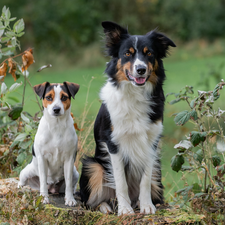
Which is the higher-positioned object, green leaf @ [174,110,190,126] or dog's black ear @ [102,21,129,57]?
dog's black ear @ [102,21,129,57]

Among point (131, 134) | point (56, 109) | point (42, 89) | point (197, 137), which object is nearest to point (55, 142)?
point (56, 109)

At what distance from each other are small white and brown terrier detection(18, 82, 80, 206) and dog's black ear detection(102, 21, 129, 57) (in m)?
0.49

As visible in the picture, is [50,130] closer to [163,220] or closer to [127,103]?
[127,103]

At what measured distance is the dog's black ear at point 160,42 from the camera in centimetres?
310

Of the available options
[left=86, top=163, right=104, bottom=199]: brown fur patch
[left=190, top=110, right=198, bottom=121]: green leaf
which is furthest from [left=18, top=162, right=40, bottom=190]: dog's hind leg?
A: [left=190, top=110, right=198, bottom=121]: green leaf

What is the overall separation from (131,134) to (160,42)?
90 cm

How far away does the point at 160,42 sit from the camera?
3.15 m

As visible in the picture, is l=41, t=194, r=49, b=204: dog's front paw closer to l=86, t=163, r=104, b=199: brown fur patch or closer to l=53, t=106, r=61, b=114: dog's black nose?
l=86, t=163, r=104, b=199: brown fur patch

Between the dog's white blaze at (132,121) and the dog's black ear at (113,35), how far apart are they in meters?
0.34

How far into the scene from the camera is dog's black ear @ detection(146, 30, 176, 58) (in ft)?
10.2

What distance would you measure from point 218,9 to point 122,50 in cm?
2175

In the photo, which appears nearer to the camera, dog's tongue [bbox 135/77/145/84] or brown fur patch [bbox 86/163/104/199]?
dog's tongue [bbox 135/77/145/84]

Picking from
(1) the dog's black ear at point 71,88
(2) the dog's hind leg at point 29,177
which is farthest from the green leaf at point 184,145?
(2) the dog's hind leg at point 29,177

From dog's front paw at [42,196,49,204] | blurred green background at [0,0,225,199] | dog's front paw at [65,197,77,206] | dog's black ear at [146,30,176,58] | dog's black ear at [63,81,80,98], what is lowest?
dog's front paw at [65,197,77,206]
